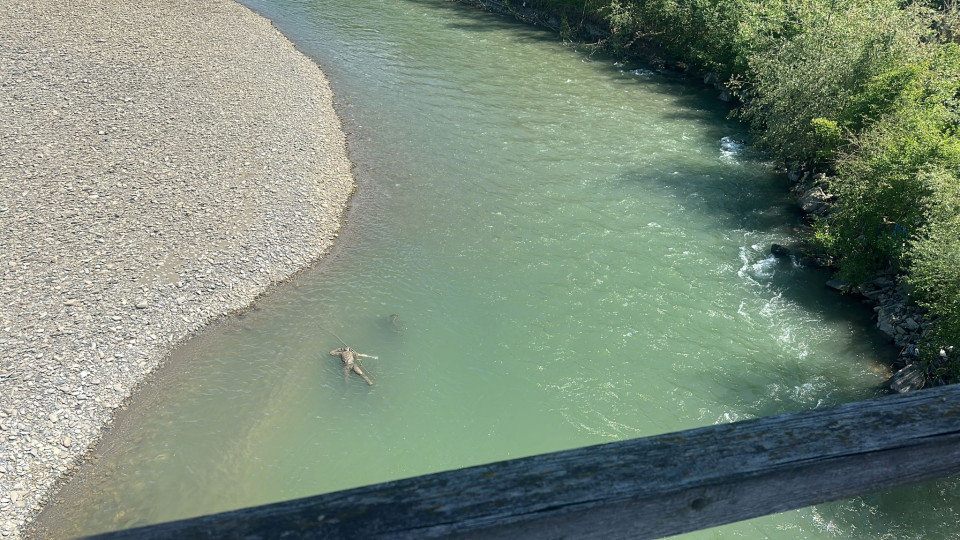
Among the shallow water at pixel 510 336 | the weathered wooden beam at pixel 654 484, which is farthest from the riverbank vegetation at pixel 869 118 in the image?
the weathered wooden beam at pixel 654 484

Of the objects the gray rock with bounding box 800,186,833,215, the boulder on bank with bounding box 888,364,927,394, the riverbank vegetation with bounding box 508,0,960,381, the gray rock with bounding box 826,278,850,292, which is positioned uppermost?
the riverbank vegetation with bounding box 508,0,960,381

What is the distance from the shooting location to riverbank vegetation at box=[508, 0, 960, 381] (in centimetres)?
1220

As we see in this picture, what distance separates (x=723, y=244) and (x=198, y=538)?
51.1 ft

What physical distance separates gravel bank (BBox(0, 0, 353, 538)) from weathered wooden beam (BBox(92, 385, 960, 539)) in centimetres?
1028

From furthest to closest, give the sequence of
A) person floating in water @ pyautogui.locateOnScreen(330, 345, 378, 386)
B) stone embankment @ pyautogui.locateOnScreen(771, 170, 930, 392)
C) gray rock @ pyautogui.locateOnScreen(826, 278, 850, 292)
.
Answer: gray rock @ pyautogui.locateOnScreen(826, 278, 850, 292), person floating in water @ pyautogui.locateOnScreen(330, 345, 378, 386), stone embankment @ pyautogui.locateOnScreen(771, 170, 930, 392)

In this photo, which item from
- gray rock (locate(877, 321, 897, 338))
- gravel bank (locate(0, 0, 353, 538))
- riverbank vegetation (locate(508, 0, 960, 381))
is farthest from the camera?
gray rock (locate(877, 321, 897, 338))

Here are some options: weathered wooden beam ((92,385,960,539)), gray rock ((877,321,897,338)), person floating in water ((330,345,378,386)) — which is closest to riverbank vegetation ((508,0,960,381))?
gray rock ((877,321,897,338))

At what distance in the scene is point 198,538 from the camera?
1297 millimetres

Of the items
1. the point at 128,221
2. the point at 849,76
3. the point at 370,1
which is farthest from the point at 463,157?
the point at 370,1

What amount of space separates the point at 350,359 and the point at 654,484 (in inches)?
436

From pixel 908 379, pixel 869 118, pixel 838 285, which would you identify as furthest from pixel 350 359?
pixel 869 118

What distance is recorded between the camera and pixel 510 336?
13.1m

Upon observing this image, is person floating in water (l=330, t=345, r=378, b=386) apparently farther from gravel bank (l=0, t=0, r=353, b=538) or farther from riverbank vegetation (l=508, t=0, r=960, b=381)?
riverbank vegetation (l=508, t=0, r=960, b=381)

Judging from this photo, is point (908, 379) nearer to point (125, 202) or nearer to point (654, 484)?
point (654, 484)
